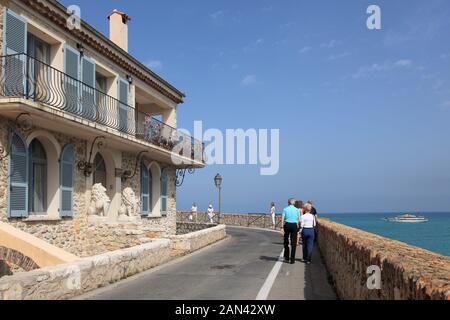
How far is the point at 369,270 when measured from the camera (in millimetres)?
5148

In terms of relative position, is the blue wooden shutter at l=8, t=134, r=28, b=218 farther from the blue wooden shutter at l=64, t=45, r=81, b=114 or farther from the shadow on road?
the shadow on road

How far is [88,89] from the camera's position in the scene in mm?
14047

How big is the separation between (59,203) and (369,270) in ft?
32.3

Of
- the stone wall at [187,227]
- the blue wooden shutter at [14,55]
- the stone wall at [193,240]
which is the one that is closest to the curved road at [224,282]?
the stone wall at [193,240]

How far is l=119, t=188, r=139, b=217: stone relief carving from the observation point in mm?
15909

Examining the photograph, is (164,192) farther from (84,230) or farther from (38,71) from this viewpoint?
(38,71)

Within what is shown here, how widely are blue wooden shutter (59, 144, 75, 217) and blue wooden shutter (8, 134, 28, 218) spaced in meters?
1.57

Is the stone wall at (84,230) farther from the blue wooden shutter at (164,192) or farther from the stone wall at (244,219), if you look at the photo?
the stone wall at (244,219)

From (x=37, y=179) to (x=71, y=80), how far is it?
308cm

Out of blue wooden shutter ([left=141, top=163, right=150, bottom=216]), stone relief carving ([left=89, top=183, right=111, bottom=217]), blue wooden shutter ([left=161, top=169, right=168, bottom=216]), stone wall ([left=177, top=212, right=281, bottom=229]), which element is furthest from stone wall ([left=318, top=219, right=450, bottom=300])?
stone wall ([left=177, top=212, right=281, bottom=229])
